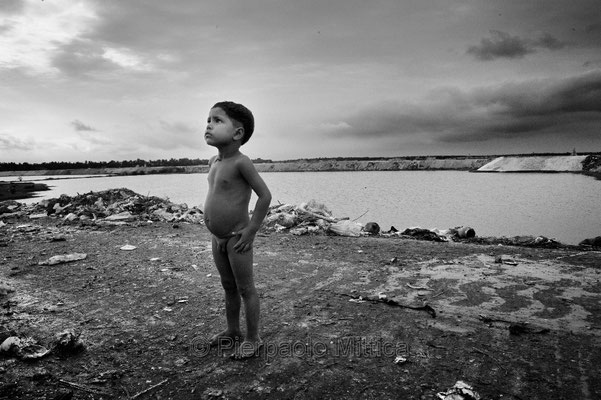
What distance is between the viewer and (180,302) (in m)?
3.80

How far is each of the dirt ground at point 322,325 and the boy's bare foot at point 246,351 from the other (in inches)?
2.0

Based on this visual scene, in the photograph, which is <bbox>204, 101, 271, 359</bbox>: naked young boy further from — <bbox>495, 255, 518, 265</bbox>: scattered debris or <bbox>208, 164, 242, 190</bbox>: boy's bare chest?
<bbox>495, 255, 518, 265</bbox>: scattered debris

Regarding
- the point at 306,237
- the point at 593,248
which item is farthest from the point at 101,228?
the point at 593,248

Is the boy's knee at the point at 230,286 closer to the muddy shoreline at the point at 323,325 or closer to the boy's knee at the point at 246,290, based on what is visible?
the boy's knee at the point at 246,290

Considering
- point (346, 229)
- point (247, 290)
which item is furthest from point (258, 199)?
point (346, 229)

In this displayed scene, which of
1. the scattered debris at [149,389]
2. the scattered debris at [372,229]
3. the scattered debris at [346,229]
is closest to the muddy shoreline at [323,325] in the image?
the scattered debris at [149,389]

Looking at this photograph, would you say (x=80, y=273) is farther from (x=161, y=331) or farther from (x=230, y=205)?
(x=230, y=205)

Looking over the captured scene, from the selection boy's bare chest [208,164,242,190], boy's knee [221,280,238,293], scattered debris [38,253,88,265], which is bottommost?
scattered debris [38,253,88,265]

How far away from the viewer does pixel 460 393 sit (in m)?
2.10

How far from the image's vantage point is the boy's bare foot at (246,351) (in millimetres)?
2543

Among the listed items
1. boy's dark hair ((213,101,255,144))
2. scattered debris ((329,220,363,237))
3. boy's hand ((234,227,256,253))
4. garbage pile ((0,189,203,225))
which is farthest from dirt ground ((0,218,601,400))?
garbage pile ((0,189,203,225))

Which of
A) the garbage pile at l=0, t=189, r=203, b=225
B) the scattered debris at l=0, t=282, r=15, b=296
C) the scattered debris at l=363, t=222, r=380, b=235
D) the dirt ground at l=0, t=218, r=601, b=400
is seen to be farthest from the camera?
the garbage pile at l=0, t=189, r=203, b=225

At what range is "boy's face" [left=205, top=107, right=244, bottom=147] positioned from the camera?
96.9 inches

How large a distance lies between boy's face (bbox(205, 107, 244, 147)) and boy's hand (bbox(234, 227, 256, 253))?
2.17 ft
